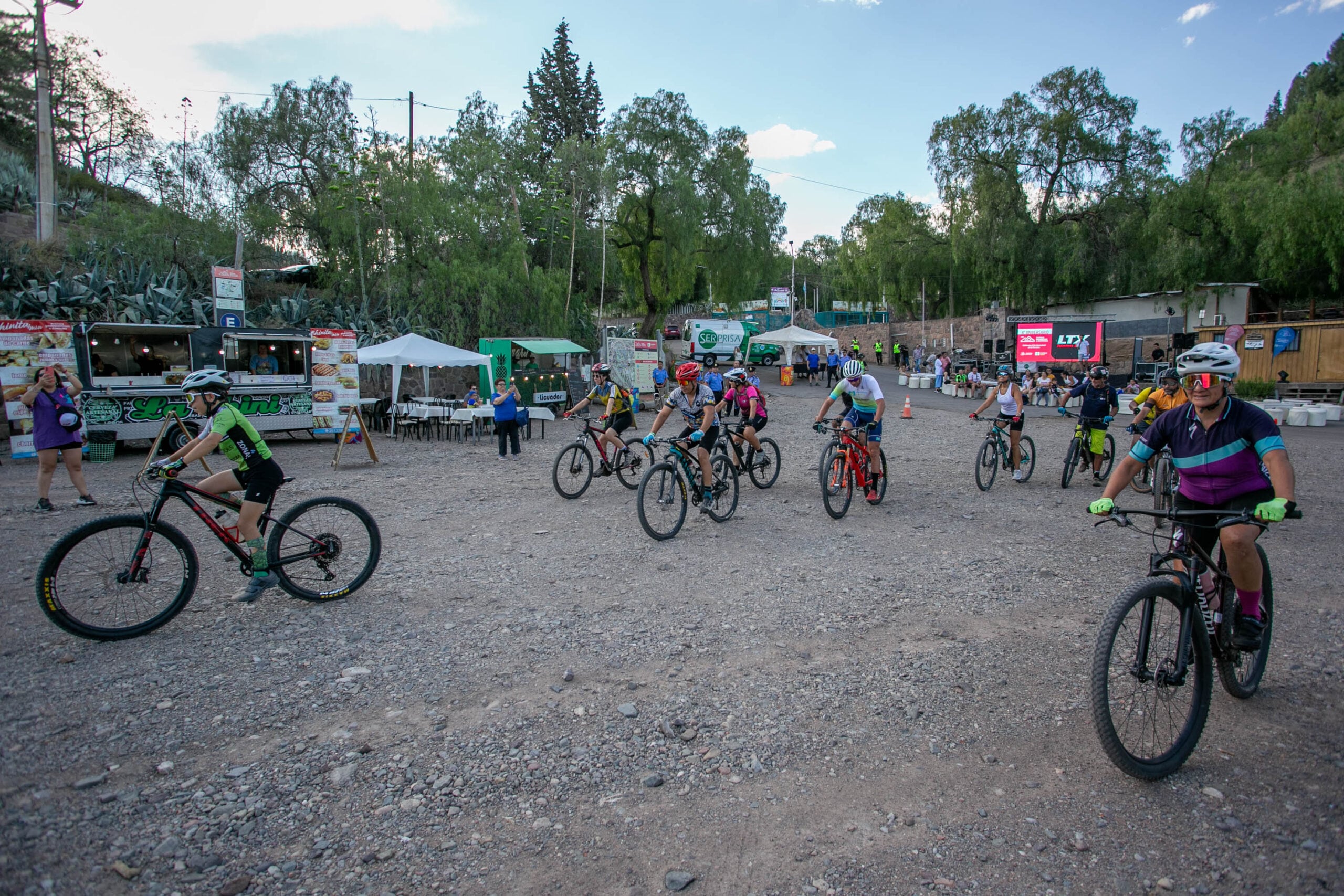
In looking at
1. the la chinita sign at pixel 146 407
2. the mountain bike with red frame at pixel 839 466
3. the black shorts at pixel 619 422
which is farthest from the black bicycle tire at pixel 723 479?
the la chinita sign at pixel 146 407

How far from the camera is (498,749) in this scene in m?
3.63

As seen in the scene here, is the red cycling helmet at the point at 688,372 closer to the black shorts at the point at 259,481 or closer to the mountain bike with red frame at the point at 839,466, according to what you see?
the mountain bike with red frame at the point at 839,466

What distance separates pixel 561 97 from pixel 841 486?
178ft

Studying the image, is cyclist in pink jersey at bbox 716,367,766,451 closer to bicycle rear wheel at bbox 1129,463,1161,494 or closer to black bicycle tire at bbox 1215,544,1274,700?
bicycle rear wheel at bbox 1129,463,1161,494

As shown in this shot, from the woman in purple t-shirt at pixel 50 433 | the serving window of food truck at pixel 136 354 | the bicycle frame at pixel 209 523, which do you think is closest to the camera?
the bicycle frame at pixel 209 523

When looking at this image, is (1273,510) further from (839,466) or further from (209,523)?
(209,523)

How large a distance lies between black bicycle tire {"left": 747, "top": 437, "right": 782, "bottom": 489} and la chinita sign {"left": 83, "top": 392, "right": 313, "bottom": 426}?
1065 cm

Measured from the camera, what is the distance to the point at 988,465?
10.9 meters

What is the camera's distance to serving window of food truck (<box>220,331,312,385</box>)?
16.6 meters

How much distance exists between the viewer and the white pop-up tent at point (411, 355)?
17.7 meters

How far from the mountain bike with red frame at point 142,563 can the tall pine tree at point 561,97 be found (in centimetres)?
5374

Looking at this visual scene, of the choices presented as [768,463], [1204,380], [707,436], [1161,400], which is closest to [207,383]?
[707,436]

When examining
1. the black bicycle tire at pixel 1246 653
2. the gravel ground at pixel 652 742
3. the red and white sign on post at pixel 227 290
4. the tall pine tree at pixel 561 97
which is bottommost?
the gravel ground at pixel 652 742

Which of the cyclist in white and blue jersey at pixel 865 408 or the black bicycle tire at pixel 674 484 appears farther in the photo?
the cyclist in white and blue jersey at pixel 865 408
